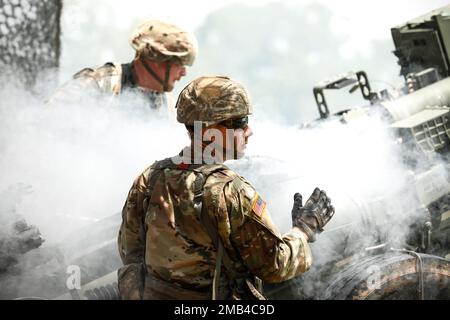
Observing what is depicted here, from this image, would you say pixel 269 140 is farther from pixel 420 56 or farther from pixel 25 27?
pixel 25 27

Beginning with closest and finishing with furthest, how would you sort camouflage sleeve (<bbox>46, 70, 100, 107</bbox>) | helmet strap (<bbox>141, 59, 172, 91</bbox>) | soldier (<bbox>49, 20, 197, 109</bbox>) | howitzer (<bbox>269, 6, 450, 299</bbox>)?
howitzer (<bbox>269, 6, 450, 299</bbox>) → camouflage sleeve (<bbox>46, 70, 100, 107</bbox>) → soldier (<bbox>49, 20, 197, 109</bbox>) → helmet strap (<bbox>141, 59, 172, 91</bbox>)

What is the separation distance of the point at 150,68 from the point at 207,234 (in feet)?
8.98

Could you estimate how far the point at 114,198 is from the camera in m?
4.36

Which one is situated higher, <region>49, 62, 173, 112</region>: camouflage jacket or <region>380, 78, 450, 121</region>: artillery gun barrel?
<region>49, 62, 173, 112</region>: camouflage jacket

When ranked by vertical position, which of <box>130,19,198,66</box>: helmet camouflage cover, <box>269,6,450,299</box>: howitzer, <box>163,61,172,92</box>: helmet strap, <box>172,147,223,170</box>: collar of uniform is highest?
<box>130,19,198,66</box>: helmet camouflage cover

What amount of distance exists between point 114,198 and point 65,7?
4.61 m

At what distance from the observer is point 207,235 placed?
8.57ft

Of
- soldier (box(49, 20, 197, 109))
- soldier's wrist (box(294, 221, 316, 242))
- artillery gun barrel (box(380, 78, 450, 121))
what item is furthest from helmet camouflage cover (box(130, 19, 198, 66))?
soldier's wrist (box(294, 221, 316, 242))

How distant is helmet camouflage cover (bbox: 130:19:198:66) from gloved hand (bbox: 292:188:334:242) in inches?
97.2

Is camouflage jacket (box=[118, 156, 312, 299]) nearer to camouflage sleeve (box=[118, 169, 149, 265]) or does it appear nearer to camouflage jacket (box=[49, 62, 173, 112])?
camouflage sleeve (box=[118, 169, 149, 265])

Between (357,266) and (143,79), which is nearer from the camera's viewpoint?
(357,266)

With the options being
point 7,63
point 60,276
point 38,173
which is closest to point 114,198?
point 38,173

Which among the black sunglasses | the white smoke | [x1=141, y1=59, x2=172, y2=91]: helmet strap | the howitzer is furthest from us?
[x1=141, y1=59, x2=172, y2=91]: helmet strap

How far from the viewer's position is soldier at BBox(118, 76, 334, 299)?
8.43 feet
